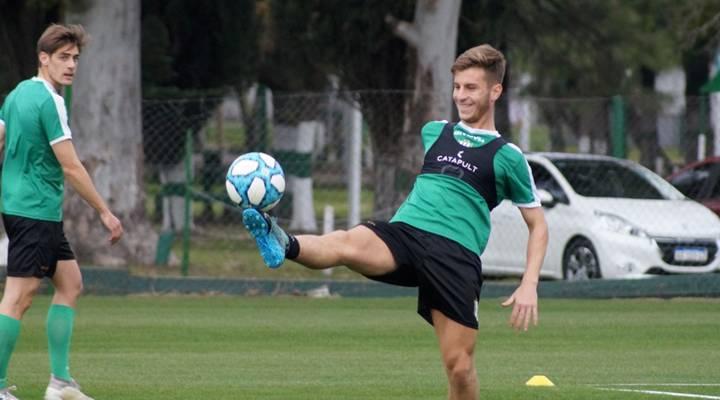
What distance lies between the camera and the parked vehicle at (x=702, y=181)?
2322 cm

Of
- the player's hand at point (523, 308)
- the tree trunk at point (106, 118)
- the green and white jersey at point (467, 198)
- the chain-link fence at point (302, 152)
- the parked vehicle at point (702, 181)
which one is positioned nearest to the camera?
the player's hand at point (523, 308)

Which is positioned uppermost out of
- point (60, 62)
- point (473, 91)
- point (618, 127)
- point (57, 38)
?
point (57, 38)

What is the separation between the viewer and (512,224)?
813 inches

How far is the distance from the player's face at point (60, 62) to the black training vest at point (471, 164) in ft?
7.74

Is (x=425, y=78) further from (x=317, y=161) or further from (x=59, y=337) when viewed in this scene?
(x=59, y=337)

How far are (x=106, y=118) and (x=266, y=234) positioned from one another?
14419 mm

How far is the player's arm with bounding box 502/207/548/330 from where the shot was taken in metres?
7.96

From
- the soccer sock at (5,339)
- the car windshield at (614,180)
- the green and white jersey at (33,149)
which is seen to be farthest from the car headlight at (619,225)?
the soccer sock at (5,339)

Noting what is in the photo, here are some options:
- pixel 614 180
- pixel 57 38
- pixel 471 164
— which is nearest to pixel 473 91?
pixel 471 164

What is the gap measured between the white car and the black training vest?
35.9 feet

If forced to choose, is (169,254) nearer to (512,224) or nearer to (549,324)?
Result: (512,224)

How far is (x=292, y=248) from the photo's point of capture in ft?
25.8

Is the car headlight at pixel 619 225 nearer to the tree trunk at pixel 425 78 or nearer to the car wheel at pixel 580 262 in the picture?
the car wheel at pixel 580 262

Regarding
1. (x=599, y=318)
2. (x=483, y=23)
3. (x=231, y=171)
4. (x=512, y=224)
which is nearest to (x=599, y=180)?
(x=512, y=224)
